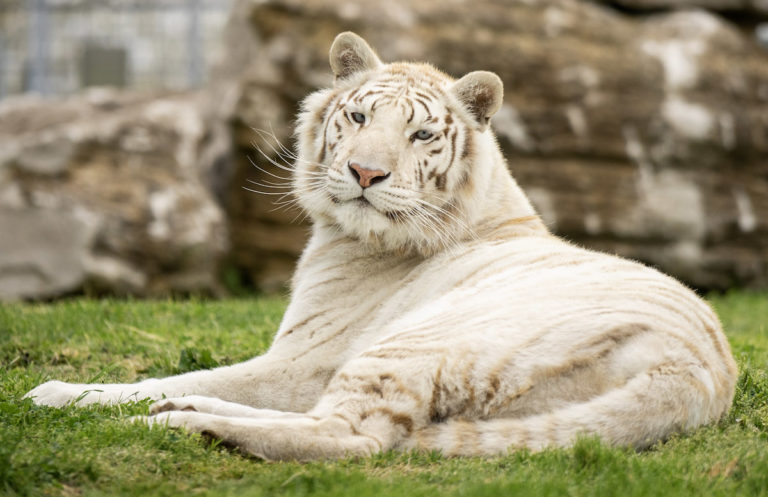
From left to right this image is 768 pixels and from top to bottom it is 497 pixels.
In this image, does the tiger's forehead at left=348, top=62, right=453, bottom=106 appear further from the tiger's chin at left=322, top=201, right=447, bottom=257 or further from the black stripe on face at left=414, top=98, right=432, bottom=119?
the tiger's chin at left=322, top=201, right=447, bottom=257

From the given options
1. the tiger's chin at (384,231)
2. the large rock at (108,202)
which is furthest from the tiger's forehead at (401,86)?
the large rock at (108,202)

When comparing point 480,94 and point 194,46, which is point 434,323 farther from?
point 194,46

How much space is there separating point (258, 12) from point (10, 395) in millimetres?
6412

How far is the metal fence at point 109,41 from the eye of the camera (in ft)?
41.6

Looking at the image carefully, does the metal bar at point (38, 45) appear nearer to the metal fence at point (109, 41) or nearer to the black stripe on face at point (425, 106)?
the metal fence at point (109, 41)

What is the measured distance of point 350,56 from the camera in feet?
16.7

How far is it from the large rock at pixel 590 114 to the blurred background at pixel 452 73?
20mm

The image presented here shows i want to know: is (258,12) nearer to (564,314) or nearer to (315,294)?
(315,294)

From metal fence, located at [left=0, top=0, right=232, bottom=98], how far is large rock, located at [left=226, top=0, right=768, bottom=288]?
2.66 meters

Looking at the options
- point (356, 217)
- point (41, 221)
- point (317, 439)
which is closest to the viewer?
point (317, 439)

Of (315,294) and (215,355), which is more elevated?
(315,294)

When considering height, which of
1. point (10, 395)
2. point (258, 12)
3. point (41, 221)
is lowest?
point (41, 221)

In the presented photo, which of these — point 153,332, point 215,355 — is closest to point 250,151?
point 153,332

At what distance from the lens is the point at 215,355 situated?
17.6ft
